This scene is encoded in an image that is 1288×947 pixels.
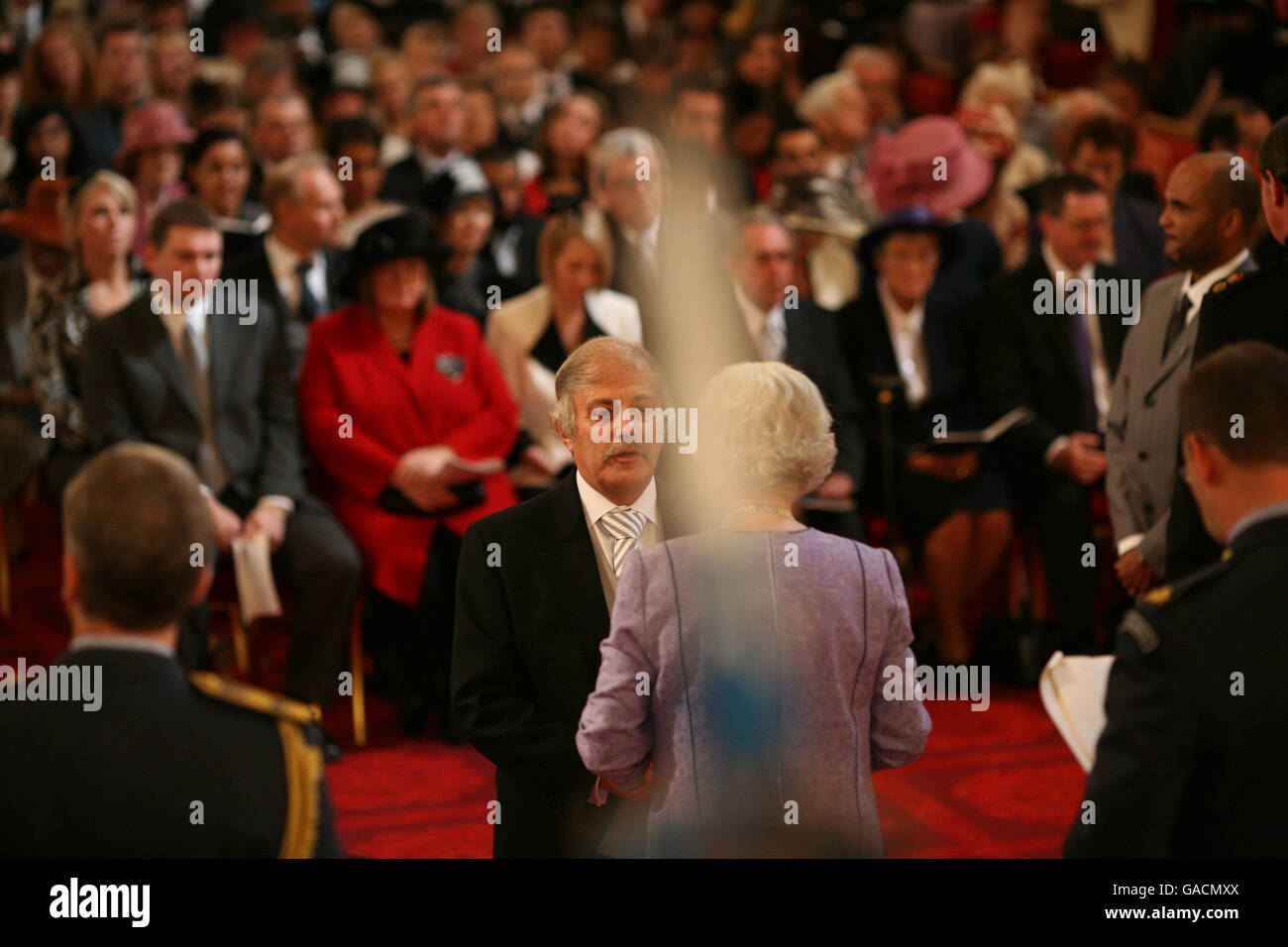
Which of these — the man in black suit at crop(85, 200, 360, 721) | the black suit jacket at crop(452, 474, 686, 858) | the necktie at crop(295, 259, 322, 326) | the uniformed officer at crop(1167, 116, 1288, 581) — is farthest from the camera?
the necktie at crop(295, 259, 322, 326)

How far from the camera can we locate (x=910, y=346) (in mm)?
4957

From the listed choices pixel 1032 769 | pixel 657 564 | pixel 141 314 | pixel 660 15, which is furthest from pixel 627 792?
pixel 660 15

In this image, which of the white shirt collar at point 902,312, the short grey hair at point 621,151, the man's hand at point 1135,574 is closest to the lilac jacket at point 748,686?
the man's hand at point 1135,574

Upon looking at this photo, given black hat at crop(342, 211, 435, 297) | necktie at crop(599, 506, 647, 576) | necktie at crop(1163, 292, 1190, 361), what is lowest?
necktie at crop(599, 506, 647, 576)

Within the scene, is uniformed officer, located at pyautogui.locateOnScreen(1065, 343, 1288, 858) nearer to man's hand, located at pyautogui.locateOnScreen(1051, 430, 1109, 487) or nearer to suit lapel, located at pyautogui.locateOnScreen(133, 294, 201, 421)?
man's hand, located at pyautogui.locateOnScreen(1051, 430, 1109, 487)

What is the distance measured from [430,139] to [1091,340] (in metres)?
2.94

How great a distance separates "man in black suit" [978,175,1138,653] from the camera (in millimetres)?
4590

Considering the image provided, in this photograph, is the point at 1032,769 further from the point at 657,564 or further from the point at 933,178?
the point at 933,178

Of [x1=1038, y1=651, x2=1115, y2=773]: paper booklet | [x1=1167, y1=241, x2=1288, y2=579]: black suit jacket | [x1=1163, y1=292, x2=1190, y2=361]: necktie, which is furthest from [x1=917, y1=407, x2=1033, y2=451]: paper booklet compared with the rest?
[x1=1038, y1=651, x2=1115, y2=773]: paper booklet

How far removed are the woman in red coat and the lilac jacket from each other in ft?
7.63

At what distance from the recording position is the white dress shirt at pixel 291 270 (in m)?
4.93

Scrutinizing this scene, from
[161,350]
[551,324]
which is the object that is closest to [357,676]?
[161,350]
